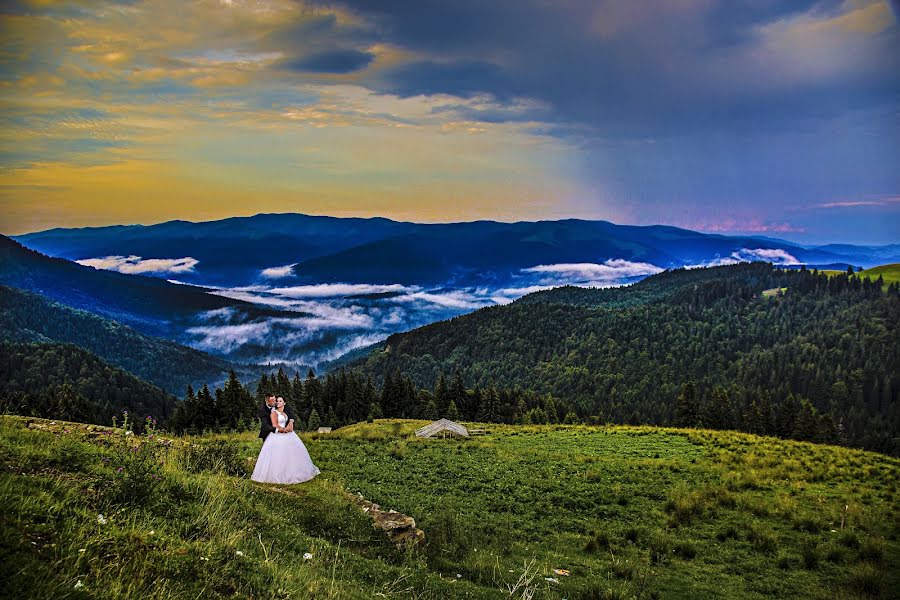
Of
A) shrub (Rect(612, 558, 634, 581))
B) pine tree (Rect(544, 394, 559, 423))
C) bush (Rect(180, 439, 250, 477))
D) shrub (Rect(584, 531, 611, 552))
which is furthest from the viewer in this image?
pine tree (Rect(544, 394, 559, 423))

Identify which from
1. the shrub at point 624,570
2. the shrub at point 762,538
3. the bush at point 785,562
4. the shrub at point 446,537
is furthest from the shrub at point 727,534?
the shrub at point 446,537

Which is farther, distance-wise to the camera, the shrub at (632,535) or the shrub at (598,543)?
the shrub at (632,535)

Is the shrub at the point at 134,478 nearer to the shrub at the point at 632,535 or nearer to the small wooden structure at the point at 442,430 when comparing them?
the shrub at the point at 632,535

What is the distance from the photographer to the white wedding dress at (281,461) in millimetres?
15414

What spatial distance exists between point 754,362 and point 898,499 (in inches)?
7063

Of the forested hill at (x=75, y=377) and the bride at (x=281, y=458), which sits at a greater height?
the bride at (x=281, y=458)

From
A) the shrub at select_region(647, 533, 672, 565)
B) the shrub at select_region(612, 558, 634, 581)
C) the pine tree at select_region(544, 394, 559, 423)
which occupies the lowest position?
the pine tree at select_region(544, 394, 559, 423)

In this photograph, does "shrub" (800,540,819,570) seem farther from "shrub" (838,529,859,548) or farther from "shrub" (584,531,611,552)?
"shrub" (584,531,611,552)

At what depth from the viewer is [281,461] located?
51.2 ft

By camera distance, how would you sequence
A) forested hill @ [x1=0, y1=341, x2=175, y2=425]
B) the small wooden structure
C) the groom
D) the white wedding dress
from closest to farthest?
1. the white wedding dress
2. the groom
3. the small wooden structure
4. forested hill @ [x1=0, y1=341, x2=175, y2=425]

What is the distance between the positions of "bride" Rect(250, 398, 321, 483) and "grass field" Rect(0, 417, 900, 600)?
0.62 meters

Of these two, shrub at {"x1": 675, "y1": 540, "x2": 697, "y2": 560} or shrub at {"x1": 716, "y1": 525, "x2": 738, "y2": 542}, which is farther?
shrub at {"x1": 716, "y1": 525, "x2": 738, "y2": 542}

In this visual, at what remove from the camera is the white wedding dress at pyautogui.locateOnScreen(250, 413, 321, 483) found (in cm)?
1541

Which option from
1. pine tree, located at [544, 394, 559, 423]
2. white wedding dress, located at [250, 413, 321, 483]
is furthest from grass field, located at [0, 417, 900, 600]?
pine tree, located at [544, 394, 559, 423]
